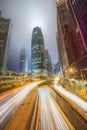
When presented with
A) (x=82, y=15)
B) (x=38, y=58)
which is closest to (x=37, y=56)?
(x=38, y=58)

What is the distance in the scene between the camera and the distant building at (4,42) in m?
83.2

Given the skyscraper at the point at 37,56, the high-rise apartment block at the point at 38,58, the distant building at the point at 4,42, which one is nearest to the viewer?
the distant building at the point at 4,42

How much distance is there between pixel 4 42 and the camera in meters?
91.9

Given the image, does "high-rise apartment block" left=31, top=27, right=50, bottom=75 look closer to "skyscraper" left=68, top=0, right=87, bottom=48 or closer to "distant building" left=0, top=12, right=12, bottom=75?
"distant building" left=0, top=12, right=12, bottom=75

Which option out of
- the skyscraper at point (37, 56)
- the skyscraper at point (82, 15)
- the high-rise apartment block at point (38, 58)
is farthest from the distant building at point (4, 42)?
the high-rise apartment block at point (38, 58)

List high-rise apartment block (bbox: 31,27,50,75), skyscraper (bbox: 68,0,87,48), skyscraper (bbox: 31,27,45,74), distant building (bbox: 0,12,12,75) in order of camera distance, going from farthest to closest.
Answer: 1. high-rise apartment block (bbox: 31,27,50,75)
2. skyscraper (bbox: 31,27,45,74)
3. distant building (bbox: 0,12,12,75)
4. skyscraper (bbox: 68,0,87,48)

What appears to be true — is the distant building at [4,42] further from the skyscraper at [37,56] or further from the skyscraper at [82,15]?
the skyscraper at [37,56]

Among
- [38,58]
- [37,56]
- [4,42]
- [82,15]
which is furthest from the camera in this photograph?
[37,56]

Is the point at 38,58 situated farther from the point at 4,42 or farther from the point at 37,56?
the point at 4,42

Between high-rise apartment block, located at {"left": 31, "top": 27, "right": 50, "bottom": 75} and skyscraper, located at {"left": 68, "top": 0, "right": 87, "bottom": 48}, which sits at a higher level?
high-rise apartment block, located at {"left": 31, "top": 27, "right": 50, "bottom": 75}

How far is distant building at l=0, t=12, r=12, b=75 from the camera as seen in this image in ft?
273

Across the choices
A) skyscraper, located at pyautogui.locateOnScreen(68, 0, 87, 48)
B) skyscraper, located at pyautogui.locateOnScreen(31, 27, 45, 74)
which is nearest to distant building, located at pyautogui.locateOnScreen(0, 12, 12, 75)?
skyscraper, located at pyautogui.locateOnScreen(68, 0, 87, 48)

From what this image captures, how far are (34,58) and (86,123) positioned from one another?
555ft

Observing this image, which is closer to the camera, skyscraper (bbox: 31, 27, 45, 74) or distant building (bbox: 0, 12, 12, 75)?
distant building (bbox: 0, 12, 12, 75)
